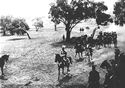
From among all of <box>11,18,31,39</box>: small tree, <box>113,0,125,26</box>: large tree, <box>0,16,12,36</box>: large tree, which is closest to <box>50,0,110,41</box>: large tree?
<box>11,18,31,39</box>: small tree

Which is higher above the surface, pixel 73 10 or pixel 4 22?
pixel 73 10

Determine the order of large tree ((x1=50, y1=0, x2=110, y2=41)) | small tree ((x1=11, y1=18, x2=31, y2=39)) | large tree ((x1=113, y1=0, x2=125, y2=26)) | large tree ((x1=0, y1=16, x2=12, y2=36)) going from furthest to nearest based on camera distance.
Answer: large tree ((x1=0, y1=16, x2=12, y2=36)), large tree ((x1=113, y1=0, x2=125, y2=26)), small tree ((x1=11, y1=18, x2=31, y2=39)), large tree ((x1=50, y1=0, x2=110, y2=41))

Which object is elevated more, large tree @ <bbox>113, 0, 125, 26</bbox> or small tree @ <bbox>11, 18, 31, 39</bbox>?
large tree @ <bbox>113, 0, 125, 26</bbox>

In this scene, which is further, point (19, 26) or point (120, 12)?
point (120, 12)

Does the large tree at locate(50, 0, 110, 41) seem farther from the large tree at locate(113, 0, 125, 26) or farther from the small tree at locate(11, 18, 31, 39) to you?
the large tree at locate(113, 0, 125, 26)

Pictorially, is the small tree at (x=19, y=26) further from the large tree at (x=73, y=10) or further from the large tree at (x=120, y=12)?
the large tree at (x=120, y=12)

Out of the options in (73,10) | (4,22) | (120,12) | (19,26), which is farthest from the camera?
(4,22)

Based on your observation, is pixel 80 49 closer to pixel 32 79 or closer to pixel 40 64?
pixel 40 64

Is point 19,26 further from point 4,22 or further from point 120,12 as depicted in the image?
point 120,12

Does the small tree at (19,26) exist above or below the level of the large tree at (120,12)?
below

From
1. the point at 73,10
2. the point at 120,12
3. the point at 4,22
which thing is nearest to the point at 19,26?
the point at 73,10

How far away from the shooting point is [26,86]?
2009 centimetres

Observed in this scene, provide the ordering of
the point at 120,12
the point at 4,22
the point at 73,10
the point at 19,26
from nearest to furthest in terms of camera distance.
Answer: the point at 73,10 → the point at 19,26 → the point at 120,12 → the point at 4,22

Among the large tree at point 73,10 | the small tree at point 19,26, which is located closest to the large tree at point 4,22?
the small tree at point 19,26
